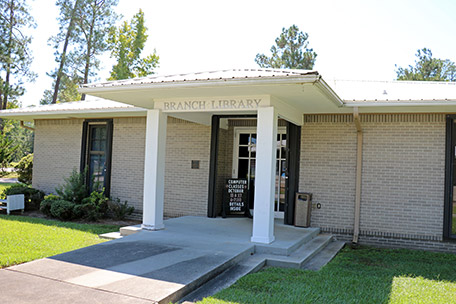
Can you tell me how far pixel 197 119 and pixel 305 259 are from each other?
14.8 feet

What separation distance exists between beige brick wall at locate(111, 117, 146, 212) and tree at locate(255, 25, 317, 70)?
18.7 metres

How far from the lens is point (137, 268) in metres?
5.25

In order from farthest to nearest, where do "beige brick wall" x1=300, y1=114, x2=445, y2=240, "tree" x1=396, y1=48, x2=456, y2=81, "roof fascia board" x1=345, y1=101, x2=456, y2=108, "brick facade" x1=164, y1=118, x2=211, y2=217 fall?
A: "tree" x1=396, y1=48, x2=456, y2=81 → "brick facade" x1=164, y1=118, x2=211, y2=217 → "beige brick wall" x1=300, y1=114, x2=445, y2=240 → "roof fascia board" x1=345, y1=101, x2=456, y2=108

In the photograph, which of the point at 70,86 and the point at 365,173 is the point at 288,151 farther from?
the point at 70,86

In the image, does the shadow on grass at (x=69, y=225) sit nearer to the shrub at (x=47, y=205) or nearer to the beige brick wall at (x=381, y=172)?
the shrub at (x=47, y=205)

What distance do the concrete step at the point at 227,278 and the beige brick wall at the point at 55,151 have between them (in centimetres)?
801

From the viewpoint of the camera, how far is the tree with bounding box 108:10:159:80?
86.8 ft

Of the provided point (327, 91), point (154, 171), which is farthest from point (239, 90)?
point (154, 171)

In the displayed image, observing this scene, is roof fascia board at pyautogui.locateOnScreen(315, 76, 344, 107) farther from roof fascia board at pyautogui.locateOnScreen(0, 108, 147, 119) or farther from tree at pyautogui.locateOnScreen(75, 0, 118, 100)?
tree at pyautogui.locateOnScreen(75, 0, 118, 100)

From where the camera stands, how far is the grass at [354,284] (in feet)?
15.4

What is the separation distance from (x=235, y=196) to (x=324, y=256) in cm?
323

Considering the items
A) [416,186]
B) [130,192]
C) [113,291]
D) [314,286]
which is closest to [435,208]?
[416,186]

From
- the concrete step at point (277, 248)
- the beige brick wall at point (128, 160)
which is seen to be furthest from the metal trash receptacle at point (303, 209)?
the beige brick wall at point (128, 160)

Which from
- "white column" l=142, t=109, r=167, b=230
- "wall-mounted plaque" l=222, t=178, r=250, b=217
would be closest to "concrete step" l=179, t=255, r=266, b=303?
"white column" l=142, t=109, r=167, b=230
